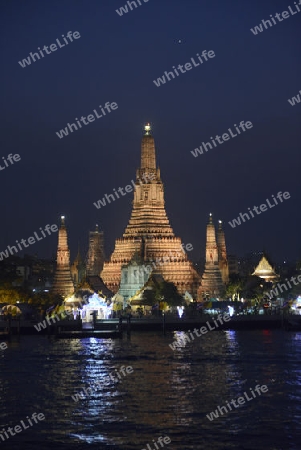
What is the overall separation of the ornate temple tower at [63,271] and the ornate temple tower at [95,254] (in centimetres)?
1658

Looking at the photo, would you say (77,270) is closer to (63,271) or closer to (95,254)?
(95,254)

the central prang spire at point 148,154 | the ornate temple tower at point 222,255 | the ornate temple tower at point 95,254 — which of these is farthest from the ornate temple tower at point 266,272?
the central prang spire at point 148,154

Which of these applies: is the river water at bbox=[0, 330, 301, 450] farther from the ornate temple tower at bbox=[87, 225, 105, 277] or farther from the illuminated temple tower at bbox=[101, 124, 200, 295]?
the ornate temple tower at bbox=[87, 225, 105, 277]

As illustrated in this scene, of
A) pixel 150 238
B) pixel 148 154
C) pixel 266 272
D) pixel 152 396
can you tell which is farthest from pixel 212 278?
pixel 152 396

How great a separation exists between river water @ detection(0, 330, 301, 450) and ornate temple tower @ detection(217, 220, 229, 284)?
47238mm

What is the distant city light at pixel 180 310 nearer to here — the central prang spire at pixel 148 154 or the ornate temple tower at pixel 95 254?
the central prang spire at pixel 148 154

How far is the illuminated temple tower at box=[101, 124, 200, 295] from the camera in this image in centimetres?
10119

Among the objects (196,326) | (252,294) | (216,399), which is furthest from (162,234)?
(216,399)

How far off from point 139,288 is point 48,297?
8871 mm

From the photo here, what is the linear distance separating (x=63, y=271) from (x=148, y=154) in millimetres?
14901

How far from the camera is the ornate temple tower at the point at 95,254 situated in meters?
124

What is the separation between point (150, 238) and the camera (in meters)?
102

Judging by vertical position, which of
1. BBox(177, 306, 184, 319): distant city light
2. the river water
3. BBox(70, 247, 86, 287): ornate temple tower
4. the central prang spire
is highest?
the central prang spire

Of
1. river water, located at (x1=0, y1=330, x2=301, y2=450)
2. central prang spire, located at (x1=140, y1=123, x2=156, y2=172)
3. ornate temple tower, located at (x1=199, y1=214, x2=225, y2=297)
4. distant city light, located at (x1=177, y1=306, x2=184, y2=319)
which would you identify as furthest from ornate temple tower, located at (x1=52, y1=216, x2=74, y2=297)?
river water, located at (x1=0, y1=330, x2=301, y2=450)
